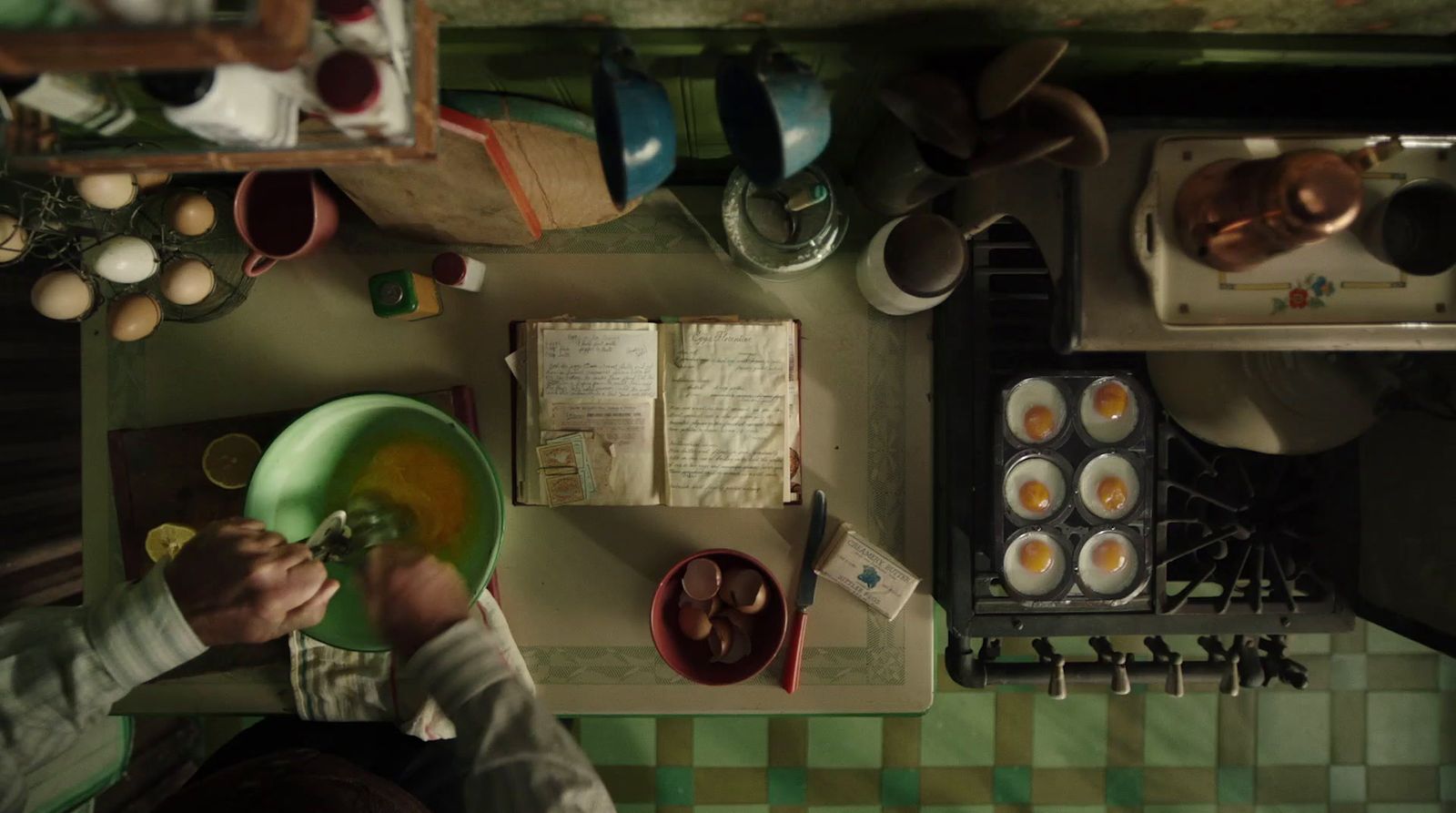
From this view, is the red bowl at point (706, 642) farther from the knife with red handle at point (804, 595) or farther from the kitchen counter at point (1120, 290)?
the kitchen counter at point (1120, 290)

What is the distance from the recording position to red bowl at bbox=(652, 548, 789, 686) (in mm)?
1104

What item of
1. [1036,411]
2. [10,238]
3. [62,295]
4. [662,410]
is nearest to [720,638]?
[662,410]

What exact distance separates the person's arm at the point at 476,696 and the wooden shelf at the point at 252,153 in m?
0.51

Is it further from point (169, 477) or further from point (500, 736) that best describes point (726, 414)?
point (169, 477)

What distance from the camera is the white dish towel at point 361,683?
3.66 feet

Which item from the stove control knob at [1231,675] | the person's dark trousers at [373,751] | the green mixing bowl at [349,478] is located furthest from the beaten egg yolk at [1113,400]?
the person's dark trousers at [373,751]

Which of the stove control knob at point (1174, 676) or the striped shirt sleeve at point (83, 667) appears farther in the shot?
the stove control knob at point (1174, 676)

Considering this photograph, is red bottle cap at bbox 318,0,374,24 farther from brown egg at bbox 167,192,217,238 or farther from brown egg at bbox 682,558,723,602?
brown egg at bbox 682,558,723,602

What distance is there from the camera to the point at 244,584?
90cm

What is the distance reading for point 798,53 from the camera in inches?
36.2

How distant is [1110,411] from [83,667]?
1.42 meters

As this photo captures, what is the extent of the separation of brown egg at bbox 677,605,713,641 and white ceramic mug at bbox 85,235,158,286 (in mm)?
913

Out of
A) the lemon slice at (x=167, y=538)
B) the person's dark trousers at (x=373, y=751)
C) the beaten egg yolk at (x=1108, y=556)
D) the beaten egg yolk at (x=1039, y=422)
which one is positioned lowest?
the person's dark trousers at (x=373, y=751)

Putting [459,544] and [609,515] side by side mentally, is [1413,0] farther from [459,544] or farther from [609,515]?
[459,544]
